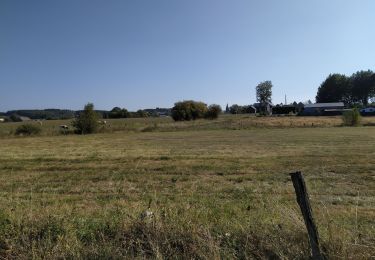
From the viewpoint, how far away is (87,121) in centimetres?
6850

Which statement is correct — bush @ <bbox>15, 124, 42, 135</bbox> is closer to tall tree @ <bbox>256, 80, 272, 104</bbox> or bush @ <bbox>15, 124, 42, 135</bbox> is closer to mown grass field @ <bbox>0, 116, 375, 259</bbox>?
mown grass field @ <bbox>0, 116, 375, 259</bbox>

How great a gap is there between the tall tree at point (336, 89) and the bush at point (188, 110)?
8800 centimetres

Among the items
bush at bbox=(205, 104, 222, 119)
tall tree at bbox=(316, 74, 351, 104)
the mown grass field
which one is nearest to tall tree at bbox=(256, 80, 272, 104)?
tall tree at bbox=(316, 74, 351, 104)

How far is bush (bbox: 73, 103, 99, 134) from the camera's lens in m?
68.6

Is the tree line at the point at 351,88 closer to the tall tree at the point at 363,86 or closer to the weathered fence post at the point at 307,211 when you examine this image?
the tall tree at the point at 363,86

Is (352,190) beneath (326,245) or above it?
beneath

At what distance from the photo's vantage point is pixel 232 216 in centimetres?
702

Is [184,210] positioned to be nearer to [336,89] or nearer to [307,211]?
[307,211]

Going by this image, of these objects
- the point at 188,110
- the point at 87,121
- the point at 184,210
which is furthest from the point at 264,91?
the point at 184,210

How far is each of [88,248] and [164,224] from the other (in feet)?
3.62

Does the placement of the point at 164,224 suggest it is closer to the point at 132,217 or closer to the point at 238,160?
the point at 132,217

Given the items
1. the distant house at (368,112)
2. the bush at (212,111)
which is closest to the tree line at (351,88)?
the distant house at (368,112)

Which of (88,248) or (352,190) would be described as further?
(352,190)

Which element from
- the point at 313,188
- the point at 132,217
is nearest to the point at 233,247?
the point at 132,217
